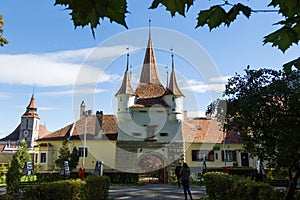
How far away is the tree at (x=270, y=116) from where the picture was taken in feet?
26.3

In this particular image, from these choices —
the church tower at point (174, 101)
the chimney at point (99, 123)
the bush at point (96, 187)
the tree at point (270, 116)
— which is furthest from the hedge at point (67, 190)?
the chimney at point (99, 123)

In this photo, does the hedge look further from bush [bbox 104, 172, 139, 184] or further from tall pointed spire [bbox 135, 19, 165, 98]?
tall pointed spire [bbox 135, 19, 165, 98]

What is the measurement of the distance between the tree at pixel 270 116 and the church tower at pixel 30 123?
6017 cm

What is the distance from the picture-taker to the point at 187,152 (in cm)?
3306

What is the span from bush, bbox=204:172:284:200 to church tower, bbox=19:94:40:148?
57269 millimetres

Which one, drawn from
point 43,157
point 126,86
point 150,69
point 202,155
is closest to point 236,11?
point 126,86

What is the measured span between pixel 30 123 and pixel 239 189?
6182 centimetres

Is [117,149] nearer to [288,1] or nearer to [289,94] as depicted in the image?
[289,94]

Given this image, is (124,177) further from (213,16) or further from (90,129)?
(213,16)

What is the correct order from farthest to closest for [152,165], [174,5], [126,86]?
[126,86], [152,165], [174,5]

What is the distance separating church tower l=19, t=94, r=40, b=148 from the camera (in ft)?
206

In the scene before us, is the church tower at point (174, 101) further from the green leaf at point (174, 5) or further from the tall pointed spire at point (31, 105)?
the tall pointed spire at point (31, 105)

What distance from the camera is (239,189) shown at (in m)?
8.41

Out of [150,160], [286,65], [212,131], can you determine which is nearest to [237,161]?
[212,131]
